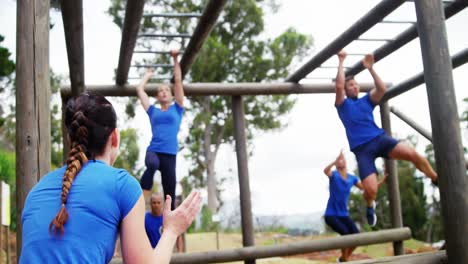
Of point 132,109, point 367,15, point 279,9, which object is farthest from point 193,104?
point 367,15

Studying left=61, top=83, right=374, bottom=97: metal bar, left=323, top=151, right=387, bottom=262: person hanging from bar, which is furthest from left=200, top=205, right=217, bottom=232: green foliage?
left=61, top=83, right=374, bottom=97: metal bar

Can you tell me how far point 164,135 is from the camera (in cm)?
570

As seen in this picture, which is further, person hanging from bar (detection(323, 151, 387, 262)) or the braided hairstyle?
person hanging from bar (detection(323, 151, 387, 262))

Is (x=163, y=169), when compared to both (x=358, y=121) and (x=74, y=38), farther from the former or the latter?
(x=358, y=121)

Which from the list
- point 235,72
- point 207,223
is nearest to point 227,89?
point 207,223

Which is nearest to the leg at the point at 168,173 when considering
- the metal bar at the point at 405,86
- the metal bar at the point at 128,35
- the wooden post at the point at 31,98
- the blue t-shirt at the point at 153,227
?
the blue t-shirt at the point at 153,227

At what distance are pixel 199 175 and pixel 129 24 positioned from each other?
775 inches

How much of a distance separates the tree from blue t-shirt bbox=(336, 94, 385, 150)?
54.6 ft

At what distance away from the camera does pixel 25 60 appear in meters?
3.05

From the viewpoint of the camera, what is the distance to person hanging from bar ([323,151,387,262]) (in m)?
6.95

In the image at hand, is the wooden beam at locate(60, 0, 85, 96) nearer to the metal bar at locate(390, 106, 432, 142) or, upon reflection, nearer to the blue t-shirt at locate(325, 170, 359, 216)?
the blue t-shirt at locate(325, 170, 359, 216)

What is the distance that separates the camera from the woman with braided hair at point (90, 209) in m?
→ 1.64

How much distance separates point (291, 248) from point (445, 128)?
2804 mm

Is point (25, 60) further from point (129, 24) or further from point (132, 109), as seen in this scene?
point (132, 109)
